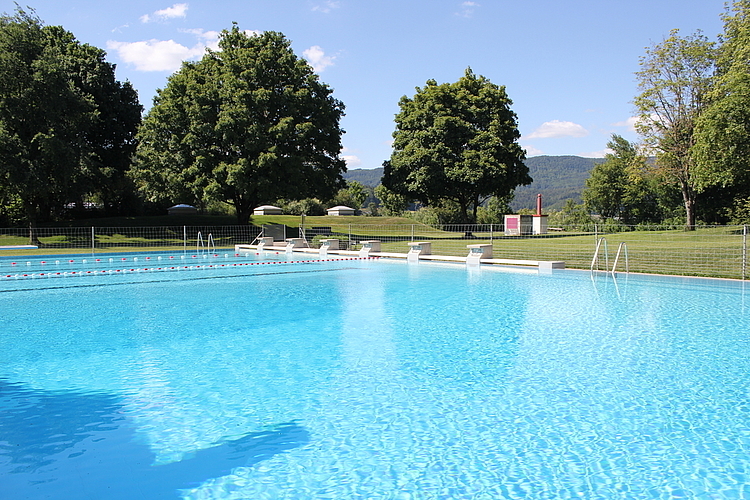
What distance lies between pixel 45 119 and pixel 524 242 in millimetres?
27955

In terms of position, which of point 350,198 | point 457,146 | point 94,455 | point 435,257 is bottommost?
point 94,455

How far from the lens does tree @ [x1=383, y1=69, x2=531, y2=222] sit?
36.8 m

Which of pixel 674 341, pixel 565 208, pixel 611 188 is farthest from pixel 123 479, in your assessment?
pixel 565 208

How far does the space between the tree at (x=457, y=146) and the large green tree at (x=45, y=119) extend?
20.0m

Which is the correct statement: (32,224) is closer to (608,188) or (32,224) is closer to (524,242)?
(524,242)

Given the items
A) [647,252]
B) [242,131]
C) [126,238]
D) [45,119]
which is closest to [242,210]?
[242,131]

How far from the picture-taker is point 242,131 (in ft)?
108

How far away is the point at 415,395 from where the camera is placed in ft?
19.5

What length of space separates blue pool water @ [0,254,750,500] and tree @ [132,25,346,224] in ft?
71.2

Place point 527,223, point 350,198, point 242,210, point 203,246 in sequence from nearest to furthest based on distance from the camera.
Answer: point 203,246 < point 242,210 < point 527,223 < point 350,198

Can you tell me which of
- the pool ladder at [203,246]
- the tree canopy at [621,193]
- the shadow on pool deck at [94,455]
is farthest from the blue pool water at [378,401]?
the tree canopy at [621,193]

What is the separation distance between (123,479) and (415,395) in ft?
9.84

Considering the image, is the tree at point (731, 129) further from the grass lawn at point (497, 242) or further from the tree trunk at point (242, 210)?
the tree trunk at point (242, 210)

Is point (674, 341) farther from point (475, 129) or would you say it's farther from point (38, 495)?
point (475, 129)
